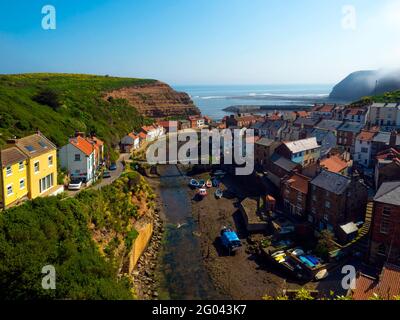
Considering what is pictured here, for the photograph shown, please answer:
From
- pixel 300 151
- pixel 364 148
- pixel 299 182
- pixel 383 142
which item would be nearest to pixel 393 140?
pixel 383 142

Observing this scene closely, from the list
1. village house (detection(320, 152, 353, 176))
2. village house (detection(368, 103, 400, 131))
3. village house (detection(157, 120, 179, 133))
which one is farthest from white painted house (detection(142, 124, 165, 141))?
village house (detection(368, 103, 400, 131))

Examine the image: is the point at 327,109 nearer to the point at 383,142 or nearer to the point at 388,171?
the point at 383,142

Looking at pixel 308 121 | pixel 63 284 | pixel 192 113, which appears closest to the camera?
pixel 63 284

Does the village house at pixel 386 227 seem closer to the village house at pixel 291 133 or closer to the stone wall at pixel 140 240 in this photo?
the stone wall at pixel 140 240

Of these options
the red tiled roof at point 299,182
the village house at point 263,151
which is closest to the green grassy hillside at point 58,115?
the village house at point 263,151

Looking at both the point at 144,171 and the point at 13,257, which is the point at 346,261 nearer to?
the point at 13,257

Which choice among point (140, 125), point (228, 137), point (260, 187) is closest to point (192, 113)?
point (140, 125)
